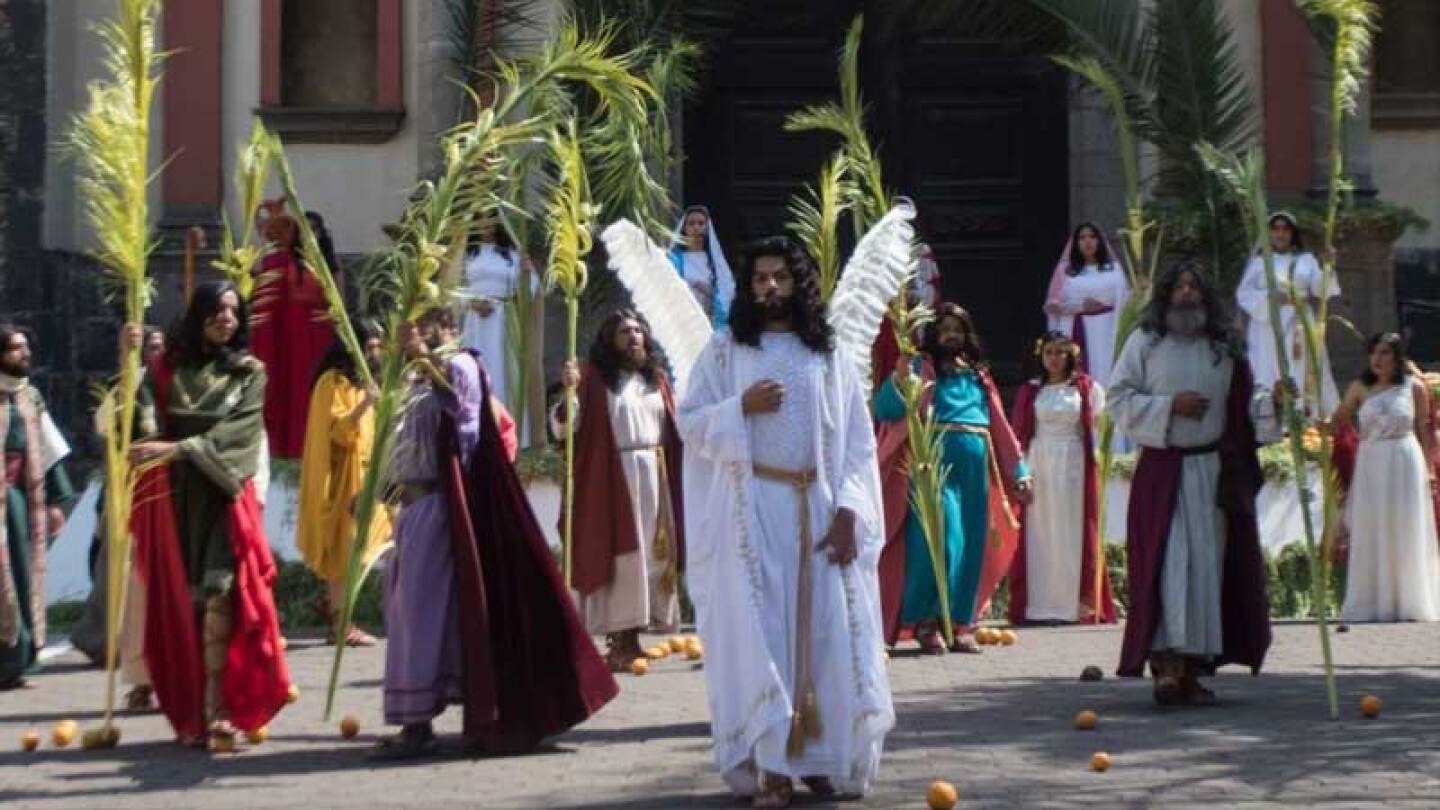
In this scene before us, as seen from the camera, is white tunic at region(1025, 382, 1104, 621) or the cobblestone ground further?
white tunic at region(1025, 382, 1104, 621)

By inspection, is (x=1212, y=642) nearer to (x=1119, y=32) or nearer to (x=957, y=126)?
(x=1119, y=32)

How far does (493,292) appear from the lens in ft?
68.1

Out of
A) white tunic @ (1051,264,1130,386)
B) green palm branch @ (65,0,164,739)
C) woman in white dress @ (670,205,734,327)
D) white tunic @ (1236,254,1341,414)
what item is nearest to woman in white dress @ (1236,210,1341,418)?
white tunic @ (1236,254,1341,414)

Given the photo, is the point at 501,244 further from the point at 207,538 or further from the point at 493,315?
the point at 207,538

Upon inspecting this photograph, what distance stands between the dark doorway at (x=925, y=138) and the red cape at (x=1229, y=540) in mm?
11069

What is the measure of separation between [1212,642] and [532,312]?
6071 mm

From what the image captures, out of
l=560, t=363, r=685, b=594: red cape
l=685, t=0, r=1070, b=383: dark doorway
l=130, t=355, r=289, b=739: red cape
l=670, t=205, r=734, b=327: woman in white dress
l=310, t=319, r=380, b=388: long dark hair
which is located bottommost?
l=130, t=355, r=289, b=739: red cape

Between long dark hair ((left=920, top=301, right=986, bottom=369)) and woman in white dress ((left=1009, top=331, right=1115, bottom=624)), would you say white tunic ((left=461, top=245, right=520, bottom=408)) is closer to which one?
woman in white dress ((left=1009, top=331, right=1115, bottom=624))

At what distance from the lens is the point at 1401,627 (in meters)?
18.4

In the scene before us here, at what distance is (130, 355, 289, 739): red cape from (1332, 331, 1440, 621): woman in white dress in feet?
28.4

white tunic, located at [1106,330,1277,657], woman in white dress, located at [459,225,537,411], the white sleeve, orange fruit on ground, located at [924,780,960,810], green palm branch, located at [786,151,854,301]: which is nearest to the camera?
orange fruit on ground, located at [924,780,960,810]

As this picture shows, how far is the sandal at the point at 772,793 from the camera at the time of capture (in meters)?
10.4

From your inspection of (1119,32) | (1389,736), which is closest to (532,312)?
(1119,32)

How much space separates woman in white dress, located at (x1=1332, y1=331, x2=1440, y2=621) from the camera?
62.5 feet
